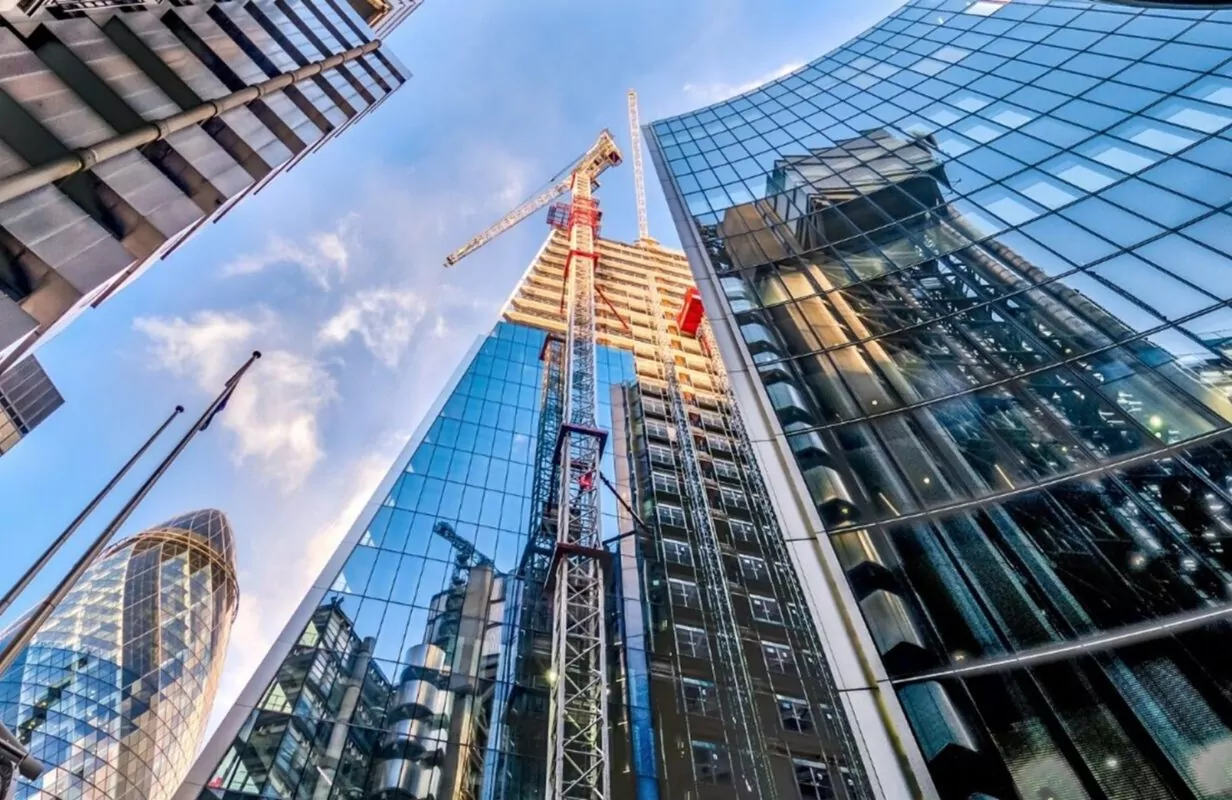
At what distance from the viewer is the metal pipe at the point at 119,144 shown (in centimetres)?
768

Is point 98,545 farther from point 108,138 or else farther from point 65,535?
point 108,138

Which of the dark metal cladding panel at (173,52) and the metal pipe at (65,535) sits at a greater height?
the dark metal cladding panel at (173,52)

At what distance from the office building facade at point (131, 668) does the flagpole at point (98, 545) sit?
64.0 m

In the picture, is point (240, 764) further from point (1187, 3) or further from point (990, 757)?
point (1187, 3)

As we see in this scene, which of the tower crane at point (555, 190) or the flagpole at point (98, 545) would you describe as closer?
the flagpole at point (98, 545)

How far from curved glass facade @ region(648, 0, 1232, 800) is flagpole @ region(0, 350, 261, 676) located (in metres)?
12.3

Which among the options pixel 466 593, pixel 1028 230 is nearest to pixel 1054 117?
pixel 1028 230

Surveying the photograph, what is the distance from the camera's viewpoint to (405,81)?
3375cm

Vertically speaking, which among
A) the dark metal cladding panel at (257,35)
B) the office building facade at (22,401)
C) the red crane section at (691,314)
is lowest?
the dark metal cladding panel at (257,35)

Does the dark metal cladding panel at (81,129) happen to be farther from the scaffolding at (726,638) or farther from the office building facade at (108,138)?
the scaffolding at (726,638)

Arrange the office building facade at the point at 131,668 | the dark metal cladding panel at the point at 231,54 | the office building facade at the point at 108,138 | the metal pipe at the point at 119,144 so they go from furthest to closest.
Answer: the office building facade at the point at 131,668
the dark metal cladding panel at the point at 231,54
the office building facade at the point at 108,138
the metal pipe at the point at 119,144

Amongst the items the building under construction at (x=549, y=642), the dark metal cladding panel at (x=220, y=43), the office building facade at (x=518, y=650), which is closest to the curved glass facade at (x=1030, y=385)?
the office building facade at (x=518, y=650)

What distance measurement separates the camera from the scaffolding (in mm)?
23469

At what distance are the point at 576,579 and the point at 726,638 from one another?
7903 millimetres
